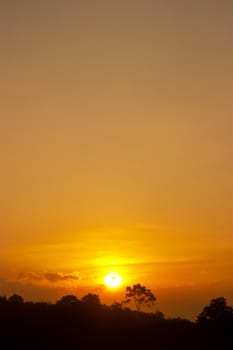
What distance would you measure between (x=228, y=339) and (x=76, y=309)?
17473 mm

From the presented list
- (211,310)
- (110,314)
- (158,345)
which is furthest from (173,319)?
(211,310)

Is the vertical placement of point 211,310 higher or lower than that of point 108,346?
higher

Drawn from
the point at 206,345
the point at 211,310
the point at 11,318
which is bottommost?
the point at 206,345

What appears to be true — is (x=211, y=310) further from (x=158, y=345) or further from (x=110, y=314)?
(x=158, y=345)

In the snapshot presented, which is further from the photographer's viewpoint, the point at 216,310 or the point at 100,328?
the point at 216,310

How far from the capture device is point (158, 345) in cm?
6538

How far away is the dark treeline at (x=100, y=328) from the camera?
64000 millimetres

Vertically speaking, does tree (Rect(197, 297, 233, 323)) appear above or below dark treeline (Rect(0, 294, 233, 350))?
above

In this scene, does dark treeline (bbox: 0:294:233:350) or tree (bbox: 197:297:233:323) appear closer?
dark treeline (bbox: 0:294:233:350)

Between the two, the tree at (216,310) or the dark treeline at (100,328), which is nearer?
the dark treeline at (100,328)

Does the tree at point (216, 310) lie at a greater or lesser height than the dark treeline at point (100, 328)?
greater

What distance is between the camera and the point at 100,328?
68.6 m

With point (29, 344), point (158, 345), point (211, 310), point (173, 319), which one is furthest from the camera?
point (211, 310)

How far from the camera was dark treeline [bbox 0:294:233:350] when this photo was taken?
64.0 meters
